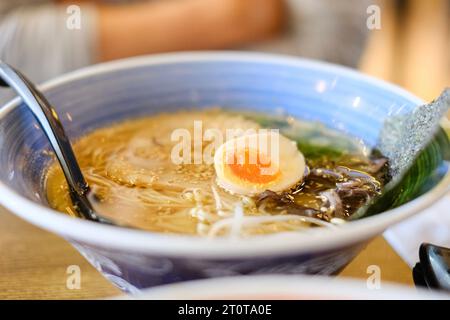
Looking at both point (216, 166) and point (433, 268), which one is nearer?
point (433, 268)

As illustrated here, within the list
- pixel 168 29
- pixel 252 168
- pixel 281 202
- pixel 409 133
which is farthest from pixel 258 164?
pixel 168 29

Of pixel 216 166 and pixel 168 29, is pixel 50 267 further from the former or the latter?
pixel 168 29

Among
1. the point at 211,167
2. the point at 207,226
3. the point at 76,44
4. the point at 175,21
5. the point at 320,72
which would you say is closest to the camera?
the point at 207,226

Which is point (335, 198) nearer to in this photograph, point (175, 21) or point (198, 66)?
point (198, 66)

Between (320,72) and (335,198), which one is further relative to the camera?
(320,72)

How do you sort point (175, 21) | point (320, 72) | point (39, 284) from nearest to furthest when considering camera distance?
1. point (39, 284)
2. point (320, 72)
3. point (175, 21)

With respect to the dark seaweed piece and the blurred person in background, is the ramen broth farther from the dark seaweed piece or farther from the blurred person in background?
the blurred person in background
